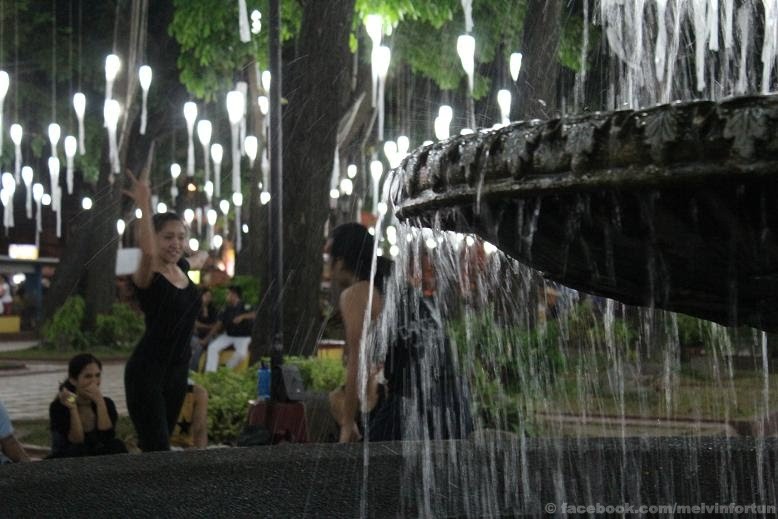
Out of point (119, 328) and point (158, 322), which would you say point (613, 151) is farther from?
point (119, 328)

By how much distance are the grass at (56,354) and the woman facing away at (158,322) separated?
716 inches

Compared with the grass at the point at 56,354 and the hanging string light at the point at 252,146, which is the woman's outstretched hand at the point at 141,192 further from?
the grass at the point at 56,354

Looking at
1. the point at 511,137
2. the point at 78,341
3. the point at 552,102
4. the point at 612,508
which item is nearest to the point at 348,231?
the point at 612,508

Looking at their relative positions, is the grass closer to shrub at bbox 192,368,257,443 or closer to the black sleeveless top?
shrub at bbox 192,368,257,443

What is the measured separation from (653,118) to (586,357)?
13633 millimetres

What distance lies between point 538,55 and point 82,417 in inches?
302

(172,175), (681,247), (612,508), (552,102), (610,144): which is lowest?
(612,508)

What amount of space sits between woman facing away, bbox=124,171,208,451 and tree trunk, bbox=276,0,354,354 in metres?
6.36

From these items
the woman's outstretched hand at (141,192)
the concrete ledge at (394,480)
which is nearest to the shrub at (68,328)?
the woman's outstretched hand at (141,192)

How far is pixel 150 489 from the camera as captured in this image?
4.59m

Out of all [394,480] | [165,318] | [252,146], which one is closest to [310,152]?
[165,318]

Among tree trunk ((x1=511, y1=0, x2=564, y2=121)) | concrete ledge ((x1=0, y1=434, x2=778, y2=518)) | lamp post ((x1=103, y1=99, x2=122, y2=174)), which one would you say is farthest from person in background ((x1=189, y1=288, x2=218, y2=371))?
concrete ledge ((x1=0, y1=434, x2=778, y2=518))

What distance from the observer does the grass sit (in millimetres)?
24938

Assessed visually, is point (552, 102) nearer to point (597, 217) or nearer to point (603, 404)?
point (603, 404)
